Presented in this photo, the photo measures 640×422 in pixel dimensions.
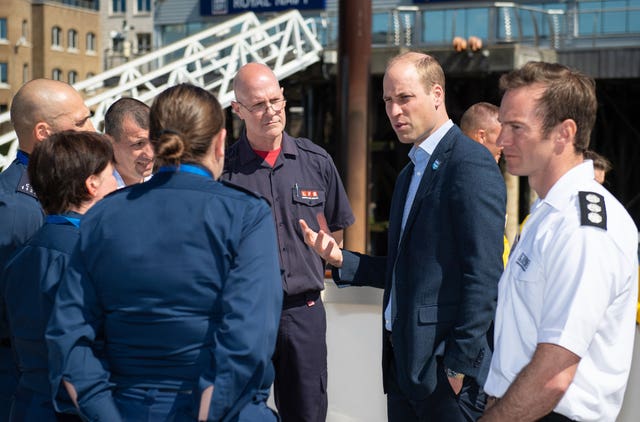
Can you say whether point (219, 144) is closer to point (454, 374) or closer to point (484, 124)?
point (454, 374)

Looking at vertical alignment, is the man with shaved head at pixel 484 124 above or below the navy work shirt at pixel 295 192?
above

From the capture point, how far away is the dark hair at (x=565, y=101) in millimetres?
2264

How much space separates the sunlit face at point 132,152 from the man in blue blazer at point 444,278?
1.36m

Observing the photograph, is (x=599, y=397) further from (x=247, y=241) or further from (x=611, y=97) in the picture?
(x=611, y=97)

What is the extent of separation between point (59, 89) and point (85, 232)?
1.22 meters

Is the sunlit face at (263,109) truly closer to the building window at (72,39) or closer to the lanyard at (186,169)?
the lanyard at (186,169)

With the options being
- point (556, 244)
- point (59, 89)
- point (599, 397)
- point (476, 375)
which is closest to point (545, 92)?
point (556, 244)

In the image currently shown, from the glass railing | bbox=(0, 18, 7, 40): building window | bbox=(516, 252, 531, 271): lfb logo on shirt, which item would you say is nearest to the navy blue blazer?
bbox=(516, 252, 531, 271): lfb logo on shirt

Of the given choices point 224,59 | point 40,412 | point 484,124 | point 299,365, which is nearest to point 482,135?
point 484,124

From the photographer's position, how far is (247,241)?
7.32 feet

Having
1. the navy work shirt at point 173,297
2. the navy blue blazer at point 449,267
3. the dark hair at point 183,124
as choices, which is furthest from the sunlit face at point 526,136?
the dark hair at point 183,124

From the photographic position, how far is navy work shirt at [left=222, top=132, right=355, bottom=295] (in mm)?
3859

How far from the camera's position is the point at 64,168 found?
8.38 feet

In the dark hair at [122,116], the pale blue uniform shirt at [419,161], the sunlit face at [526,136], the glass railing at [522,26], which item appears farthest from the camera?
the glass railing at [522,26]
